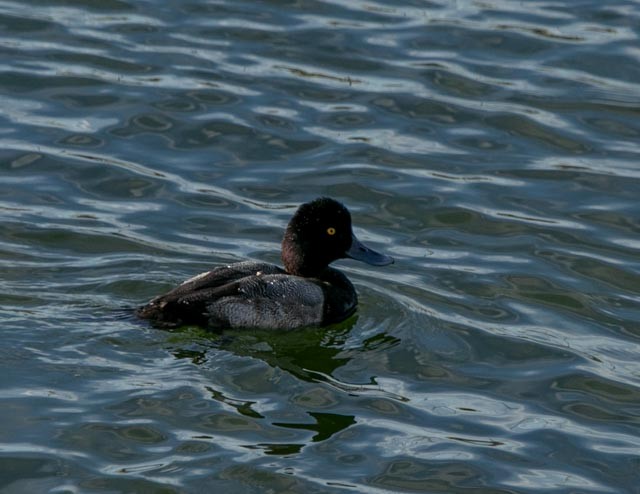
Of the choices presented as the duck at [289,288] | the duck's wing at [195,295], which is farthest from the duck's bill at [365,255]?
the duck's wing at [195,295]

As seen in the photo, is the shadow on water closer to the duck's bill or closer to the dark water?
the dark water

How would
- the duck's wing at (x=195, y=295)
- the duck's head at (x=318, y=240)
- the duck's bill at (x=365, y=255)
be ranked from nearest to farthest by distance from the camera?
A: the duck's wing at (x=195, y=295) → the duck's head at (x=318, y=240) → the duck's bill at (x=365, y=255)

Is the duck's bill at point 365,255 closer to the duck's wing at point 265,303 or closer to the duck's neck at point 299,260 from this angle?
the duck's neck at point 299,260

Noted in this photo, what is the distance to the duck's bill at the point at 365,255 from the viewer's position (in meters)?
12.1

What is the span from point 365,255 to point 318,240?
0.46 m

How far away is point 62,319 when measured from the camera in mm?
10984

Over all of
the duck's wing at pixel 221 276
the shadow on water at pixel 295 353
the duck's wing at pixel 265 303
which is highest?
the duck's wing at pixel 221 276

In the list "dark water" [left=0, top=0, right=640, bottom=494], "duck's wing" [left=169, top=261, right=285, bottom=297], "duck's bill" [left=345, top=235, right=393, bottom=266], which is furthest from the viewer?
"duck's bill" [left=345, top=235, right=393, bottom=266]

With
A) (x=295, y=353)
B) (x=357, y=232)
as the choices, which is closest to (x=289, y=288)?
(x=295, y=353)

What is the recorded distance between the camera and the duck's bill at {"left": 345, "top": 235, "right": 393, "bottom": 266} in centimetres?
1205

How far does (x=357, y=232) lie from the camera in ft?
43.4

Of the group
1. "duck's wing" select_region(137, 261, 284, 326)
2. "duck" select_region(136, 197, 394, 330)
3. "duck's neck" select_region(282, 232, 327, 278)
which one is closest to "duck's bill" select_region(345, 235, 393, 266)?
"duck" select_region(136, 197, 394, 330)

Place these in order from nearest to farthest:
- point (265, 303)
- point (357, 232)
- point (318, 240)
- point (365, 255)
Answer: point (265, 303), point (318, 240), point (365, 255), point (357, 232)

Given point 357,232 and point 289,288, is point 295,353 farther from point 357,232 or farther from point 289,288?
point 357,232
